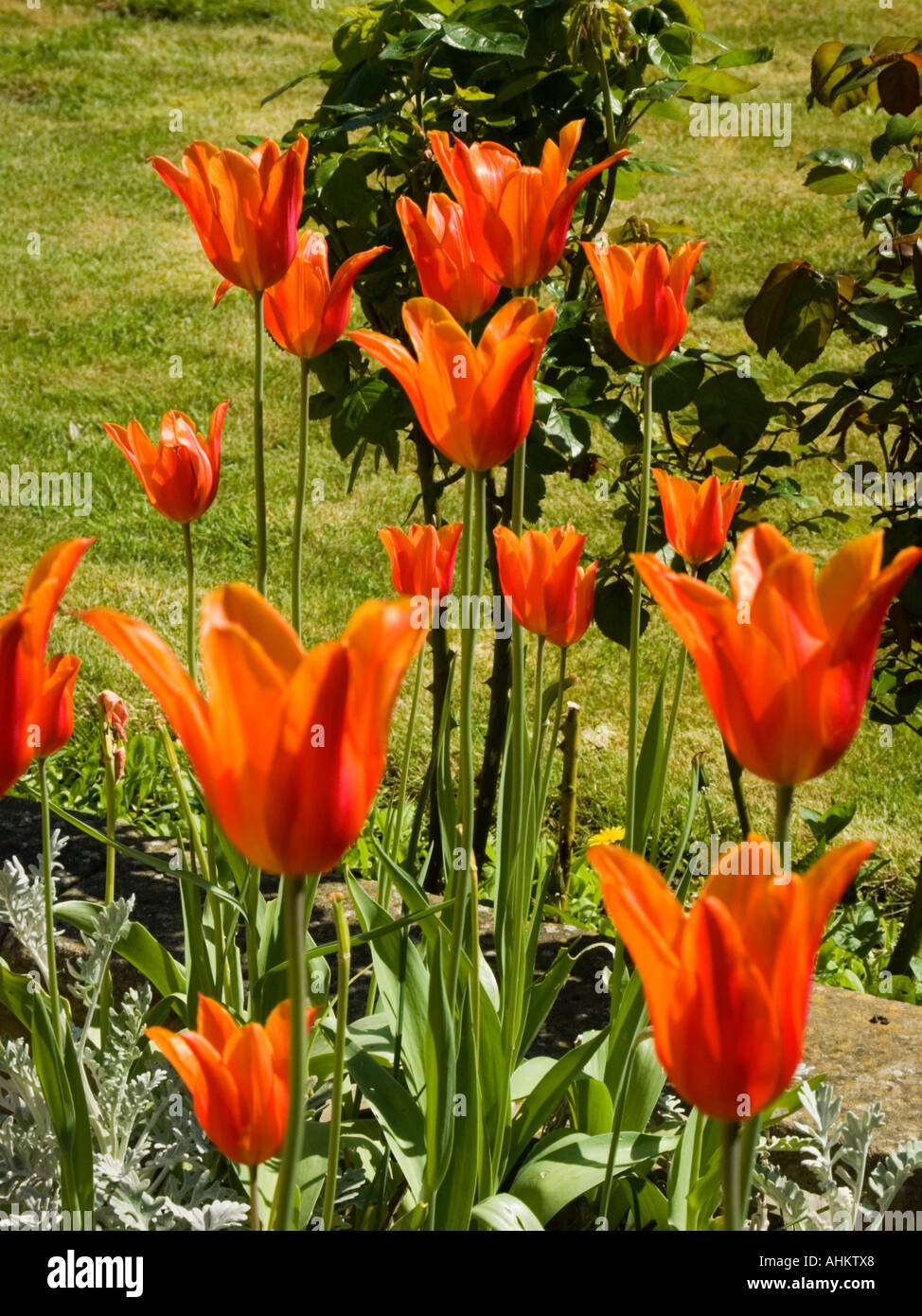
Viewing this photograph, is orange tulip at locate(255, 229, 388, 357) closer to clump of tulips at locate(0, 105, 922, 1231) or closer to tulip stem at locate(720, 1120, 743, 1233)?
clump of tulips at locate(0, 105, 922, 1231)

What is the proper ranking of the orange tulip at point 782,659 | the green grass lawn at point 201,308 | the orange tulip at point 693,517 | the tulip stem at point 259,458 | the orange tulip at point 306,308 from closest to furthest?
the orange tulip at point 782,659 < the tulip stem at point 259,458 < the orange tulip at point 306,308 < the orange tulip at point 693,517 < the green grass lawn at point 201,308

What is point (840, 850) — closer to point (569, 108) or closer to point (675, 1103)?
point (675, 1103)

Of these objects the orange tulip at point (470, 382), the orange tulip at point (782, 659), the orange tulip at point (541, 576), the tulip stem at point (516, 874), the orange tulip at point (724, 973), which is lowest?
the tulip stem at point (516, 874)

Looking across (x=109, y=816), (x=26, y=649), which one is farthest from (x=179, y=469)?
(x=26, y=649)

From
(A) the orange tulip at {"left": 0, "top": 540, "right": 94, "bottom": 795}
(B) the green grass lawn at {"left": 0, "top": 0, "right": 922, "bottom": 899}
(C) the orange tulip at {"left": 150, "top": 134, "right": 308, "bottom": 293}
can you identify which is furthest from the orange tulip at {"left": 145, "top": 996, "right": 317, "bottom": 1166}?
(B) the green grass lawn at {"left": 0, "top": 0, "right": 922, "bottom": 899}

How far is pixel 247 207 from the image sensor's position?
1404mm

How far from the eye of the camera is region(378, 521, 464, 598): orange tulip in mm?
1565

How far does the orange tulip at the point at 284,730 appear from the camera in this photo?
29.5 inches

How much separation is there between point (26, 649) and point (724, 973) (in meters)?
0.51

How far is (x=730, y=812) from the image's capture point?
3.53 m

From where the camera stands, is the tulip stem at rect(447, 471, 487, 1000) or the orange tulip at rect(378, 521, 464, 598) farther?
the orange tulip at rect(378, 521, 464, 598)

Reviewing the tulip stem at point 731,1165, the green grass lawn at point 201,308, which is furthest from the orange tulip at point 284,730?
the green grass lawn at point 201,308

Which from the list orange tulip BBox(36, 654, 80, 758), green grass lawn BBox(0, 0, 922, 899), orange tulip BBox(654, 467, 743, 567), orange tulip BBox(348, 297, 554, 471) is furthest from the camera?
green grass lawn BBox(0, 0, 922, 899)

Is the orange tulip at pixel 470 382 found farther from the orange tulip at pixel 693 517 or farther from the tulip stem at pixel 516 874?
the orange tulip at pixel 693 517
